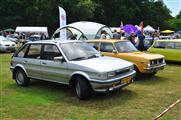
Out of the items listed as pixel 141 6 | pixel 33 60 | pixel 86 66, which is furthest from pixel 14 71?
pixel 141 6

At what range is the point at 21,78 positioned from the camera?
10.7 meters

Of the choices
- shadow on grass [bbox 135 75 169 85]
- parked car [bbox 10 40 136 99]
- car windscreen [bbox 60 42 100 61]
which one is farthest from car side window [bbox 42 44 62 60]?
shadow on grass [bbox 135 75 169 85]

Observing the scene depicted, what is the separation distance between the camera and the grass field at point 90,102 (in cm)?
719

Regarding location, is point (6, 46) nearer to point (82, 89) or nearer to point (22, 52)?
point (22, 52)

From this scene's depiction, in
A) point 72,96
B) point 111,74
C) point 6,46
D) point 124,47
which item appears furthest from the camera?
point 6,46

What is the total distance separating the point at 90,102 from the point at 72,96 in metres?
0.87

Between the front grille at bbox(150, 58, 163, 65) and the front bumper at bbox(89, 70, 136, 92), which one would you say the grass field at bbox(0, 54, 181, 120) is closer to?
the front bumper at bbox(89, 70, 136, 92)

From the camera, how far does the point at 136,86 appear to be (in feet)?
33.9

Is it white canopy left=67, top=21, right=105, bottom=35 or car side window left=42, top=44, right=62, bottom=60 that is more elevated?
white canopy left=67, top=21, right=105, bottom=35

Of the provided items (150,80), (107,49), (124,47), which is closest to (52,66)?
(107,49)

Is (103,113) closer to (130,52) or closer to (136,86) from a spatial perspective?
(136,86)

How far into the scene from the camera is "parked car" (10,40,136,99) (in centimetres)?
834

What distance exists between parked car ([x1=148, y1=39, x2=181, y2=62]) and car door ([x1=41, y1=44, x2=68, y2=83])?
8171mm

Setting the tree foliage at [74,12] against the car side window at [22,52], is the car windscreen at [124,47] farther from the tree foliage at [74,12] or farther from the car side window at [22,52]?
the tree foliage at [74,12]
